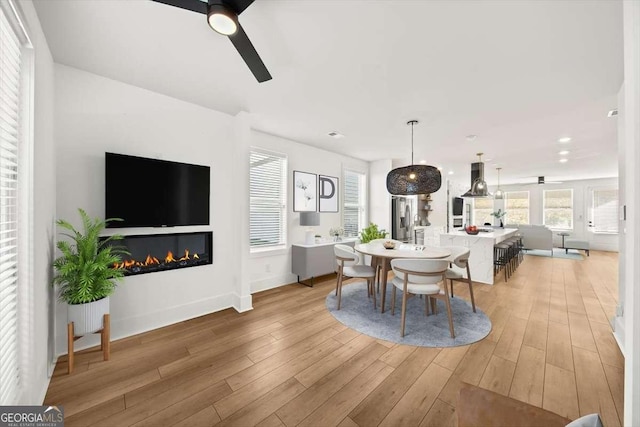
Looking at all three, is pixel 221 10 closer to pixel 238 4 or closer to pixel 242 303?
pixel 238 4

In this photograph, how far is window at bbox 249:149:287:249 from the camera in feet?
13.2

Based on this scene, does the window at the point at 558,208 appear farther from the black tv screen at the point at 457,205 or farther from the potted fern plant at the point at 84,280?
the potted fern plant at the point at 84,280

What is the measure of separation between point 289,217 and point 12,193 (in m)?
3.24

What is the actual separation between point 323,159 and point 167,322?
12.2ft

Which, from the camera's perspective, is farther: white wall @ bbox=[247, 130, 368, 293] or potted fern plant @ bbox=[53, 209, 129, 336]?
white wall @ bbox=[247, 130, 368, 293]

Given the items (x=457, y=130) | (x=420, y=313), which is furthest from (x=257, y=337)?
(x=457, y=130)

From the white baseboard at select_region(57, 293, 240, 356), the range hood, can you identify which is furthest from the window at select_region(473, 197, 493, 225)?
the white baseboard at select_region(57, 293, 240, 356)

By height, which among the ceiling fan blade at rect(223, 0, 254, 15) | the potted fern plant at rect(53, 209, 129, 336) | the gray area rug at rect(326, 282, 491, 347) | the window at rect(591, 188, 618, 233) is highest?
the ceiling fan blade at rect(223, 0, 254, 15)

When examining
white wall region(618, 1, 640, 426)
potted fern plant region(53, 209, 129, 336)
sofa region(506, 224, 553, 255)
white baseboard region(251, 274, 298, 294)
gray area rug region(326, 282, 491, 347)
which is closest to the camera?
white wall region(618, 1, 640, 426)

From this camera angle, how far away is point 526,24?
1.66 m

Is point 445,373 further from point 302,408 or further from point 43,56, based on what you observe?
point 43,56

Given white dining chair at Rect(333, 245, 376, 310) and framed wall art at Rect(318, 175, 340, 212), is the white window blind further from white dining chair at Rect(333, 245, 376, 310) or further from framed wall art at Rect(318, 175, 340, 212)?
framed wall art at Rect(318, 175, 340, 212)

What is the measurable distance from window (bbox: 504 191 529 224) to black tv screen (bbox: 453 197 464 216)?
3.07 meters

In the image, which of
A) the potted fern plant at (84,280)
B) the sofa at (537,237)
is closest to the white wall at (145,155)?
the potted fern plant at (84,280)
